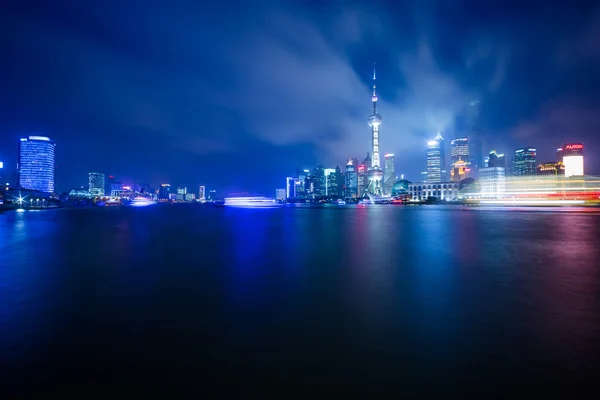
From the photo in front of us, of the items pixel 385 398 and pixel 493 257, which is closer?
pixel 385 398

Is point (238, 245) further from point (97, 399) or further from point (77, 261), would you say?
point (97, 399)

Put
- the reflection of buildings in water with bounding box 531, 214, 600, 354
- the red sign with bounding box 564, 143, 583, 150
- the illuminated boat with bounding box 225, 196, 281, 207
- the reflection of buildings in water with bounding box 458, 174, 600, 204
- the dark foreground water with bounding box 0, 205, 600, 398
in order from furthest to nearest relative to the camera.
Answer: the illuminated boat with bounding box 225, 196, 281, 207, the red sign with bounding box 564, 143, 583, 150, the reflection of buildings in water with bounding box 458, 174, 600, 204, the reflection of buildings in water with bounding box 531, 214, 600, 354, the dark foreground water with bounding box 0, 205, 600, 398

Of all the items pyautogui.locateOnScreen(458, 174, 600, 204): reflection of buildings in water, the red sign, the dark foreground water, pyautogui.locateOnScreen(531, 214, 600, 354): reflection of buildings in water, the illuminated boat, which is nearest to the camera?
the dark foreground water

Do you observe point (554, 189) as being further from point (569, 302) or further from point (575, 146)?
point (569, 302)

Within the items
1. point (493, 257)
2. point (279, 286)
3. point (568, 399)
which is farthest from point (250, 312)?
point (493, 257)

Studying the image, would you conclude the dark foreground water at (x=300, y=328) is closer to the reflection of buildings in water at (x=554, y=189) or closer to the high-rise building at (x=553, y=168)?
the reflection of buildings in water at (x=554, y=189)

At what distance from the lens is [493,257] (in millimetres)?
19234

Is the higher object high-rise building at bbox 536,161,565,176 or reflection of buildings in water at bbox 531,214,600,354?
high-rise building at bbox 536,161,565,176

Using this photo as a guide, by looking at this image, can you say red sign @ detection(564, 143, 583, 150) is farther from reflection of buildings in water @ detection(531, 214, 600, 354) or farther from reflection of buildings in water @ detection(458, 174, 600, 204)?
reflection of buildings in water @ detection(531, 214, 600, 354)

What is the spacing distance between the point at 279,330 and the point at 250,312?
1.87 meters

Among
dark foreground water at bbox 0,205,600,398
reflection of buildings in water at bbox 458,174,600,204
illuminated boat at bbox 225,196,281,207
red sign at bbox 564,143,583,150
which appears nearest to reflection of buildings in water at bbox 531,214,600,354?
dark foreground water at bbox 0,205,600,398

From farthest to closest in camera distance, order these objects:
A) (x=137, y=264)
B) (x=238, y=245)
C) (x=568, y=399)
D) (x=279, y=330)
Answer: (x=238, y=245) < (x=137, y=264) < (x=279, y=330) < (x=568, y=399)

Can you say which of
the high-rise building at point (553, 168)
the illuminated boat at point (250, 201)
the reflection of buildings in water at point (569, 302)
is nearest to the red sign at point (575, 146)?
the high-rise building at point (553, 168)

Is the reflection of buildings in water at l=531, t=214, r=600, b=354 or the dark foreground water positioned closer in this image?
the dark foreground water
